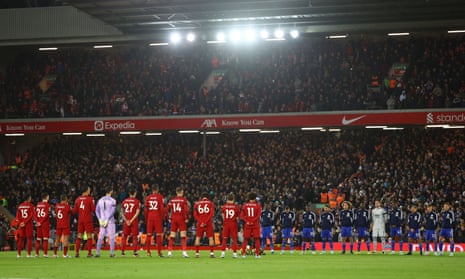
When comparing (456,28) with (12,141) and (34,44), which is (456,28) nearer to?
(34,44)

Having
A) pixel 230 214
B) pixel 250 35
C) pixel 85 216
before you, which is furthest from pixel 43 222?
pixel 250 35

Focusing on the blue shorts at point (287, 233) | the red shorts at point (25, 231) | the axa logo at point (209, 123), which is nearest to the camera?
the red shorts at point (25, 231)

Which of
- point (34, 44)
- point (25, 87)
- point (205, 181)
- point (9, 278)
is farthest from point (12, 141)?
point (9, 278)

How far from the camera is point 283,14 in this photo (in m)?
43.5

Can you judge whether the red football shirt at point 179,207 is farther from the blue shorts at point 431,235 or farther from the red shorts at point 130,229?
the blue shorts at point 431,235

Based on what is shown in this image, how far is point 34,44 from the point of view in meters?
51.2

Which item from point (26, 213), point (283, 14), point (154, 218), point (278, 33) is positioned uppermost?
point (283, 14)

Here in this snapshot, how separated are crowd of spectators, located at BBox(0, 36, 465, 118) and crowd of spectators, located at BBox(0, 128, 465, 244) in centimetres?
270

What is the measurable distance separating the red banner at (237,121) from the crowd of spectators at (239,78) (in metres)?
0.78

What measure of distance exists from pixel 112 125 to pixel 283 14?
12.8m

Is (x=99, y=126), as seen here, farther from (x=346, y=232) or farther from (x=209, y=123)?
(x=346, y=232)

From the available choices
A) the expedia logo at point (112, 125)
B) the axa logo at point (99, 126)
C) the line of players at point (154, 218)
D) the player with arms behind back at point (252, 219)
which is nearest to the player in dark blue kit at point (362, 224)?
the line of players at point (154, 218)

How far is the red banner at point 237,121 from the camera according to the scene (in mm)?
44219

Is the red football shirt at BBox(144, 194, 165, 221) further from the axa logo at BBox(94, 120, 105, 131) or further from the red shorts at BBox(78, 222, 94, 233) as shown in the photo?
the axa logo at BBox(94, 120, 105, 131)
